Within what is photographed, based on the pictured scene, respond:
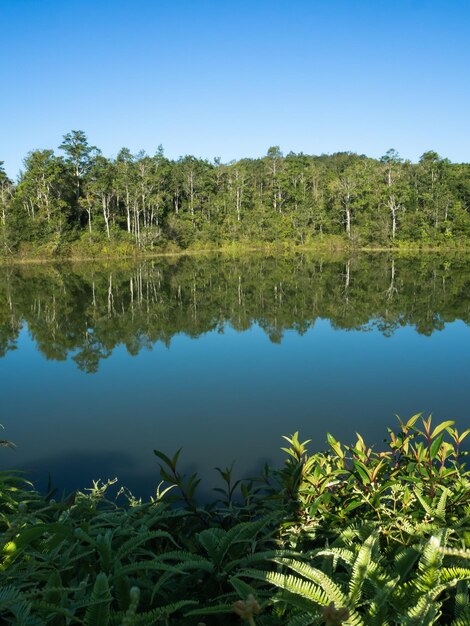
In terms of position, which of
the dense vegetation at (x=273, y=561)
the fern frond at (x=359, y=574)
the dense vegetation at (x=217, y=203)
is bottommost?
the dense vegetation at (x=273, y=561)

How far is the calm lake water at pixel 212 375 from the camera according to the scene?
4.41 m

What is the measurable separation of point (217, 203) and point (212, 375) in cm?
3606

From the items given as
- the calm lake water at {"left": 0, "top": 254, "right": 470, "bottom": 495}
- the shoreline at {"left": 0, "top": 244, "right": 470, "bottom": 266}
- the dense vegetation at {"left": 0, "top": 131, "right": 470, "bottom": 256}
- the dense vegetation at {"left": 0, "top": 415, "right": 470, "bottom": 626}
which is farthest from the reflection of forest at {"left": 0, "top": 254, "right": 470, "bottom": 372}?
the dense vegetation at {"left": 0, "top": 131, "right": 470, "bottom": 256}

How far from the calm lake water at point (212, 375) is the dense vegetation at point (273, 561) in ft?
4.00

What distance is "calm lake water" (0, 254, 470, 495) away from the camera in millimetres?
4410

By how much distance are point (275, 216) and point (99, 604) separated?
1631 inches

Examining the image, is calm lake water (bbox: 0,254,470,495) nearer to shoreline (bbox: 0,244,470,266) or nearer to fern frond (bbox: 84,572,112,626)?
fern frond (bbox: 84,572,112,626)

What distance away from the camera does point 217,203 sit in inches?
1619

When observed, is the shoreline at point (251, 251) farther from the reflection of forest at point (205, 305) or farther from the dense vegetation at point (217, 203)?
the reflection of forest at point (205, 305)

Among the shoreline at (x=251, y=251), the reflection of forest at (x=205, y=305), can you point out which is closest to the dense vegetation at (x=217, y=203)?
the shoreline at (x=251, y=251)

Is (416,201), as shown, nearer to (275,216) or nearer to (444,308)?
(275,216)

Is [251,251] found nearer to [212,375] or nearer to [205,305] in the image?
[205,305]

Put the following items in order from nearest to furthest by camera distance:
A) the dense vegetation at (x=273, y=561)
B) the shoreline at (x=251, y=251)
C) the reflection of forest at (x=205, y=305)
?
the dense vegetation at (x=273, y=561) → the reflection of forest at (x=205, y=305) → the shoreline at (x=251, y=251)

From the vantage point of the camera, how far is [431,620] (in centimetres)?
77
